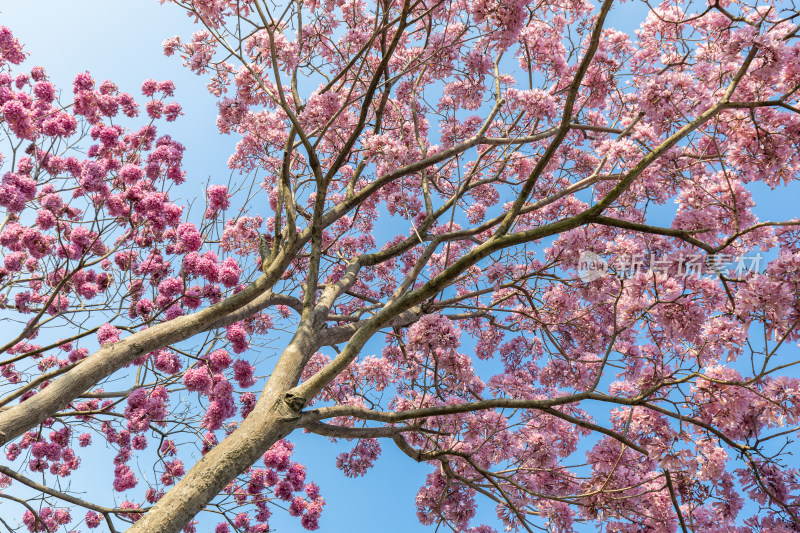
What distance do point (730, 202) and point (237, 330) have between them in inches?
209

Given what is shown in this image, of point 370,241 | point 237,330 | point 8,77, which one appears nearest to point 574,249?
point 237,330

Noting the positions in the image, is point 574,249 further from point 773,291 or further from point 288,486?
point 288,486

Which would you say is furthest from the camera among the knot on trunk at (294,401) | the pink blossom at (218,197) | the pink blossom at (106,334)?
the pink blossom at (218,197)

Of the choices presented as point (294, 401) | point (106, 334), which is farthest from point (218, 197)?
point (294, 401)

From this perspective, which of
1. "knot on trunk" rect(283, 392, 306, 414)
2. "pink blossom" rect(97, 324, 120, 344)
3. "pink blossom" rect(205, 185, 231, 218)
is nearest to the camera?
"knot on trunk" rect(283, 392, 306, 414)

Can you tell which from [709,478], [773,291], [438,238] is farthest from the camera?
[438,238]

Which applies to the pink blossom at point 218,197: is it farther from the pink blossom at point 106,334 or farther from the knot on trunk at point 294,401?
the knot on trunk at point 294,401

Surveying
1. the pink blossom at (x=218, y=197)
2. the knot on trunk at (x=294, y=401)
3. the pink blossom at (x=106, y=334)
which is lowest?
the knot on trunk at (x=294, y=401)

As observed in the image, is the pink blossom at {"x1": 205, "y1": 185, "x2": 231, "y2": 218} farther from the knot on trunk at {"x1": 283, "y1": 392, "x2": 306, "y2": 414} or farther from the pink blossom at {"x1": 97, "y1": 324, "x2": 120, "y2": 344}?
the knot on trunk at {"x1": 283, "y1": 392, "x2": 306, "y2": 414}

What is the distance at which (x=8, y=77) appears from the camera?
279 inches

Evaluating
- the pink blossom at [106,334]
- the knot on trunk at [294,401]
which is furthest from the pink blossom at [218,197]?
the knot on trunk at [294,401]

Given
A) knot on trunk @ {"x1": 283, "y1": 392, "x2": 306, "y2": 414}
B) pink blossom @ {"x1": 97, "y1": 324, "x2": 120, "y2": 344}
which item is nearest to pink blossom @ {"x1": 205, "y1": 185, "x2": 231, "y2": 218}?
pink blossom @ {"x1": 97, "y1": 324, "x2": 120, "y2": 344}

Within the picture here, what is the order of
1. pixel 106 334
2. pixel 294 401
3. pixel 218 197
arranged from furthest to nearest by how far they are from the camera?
pixel 218 197, pixel 106 334, pixel 294 401

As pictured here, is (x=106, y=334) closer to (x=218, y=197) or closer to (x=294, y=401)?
(x=218, y=197)
